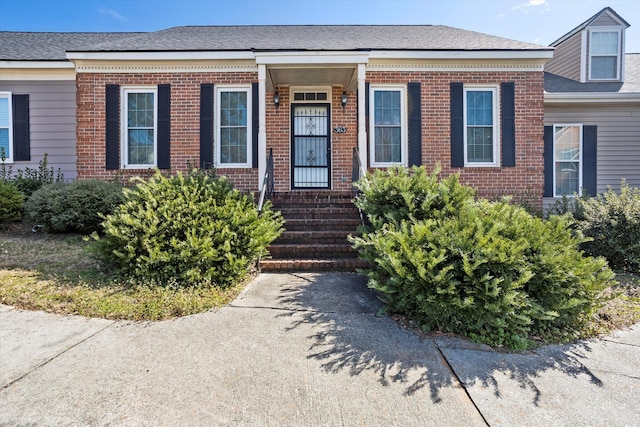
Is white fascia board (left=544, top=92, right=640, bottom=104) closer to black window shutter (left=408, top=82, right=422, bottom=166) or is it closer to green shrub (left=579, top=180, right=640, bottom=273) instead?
black window shutter (left=408, top=82, right=422, bottom=166)

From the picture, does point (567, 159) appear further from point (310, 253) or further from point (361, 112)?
point (310, 253)

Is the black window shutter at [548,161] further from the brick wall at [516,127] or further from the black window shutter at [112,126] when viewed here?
the black window shutter at [112,126]

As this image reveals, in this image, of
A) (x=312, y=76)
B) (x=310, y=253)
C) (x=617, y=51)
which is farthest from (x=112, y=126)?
(x=617, y=51)

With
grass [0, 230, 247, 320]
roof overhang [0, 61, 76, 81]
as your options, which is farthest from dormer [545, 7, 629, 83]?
roof overhang [0, 61, 76, 81]

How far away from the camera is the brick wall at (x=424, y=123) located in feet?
26.0

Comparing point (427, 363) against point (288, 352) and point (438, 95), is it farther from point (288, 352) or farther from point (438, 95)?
point (438, 95)

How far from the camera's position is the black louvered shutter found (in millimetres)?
8656

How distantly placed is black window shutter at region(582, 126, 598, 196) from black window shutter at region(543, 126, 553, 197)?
33.1 inches

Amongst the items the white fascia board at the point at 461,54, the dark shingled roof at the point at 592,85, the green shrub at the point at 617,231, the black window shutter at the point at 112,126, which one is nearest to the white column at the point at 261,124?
the white fascia board at the point at 461,54

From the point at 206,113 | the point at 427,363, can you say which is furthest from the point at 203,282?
the point at 206,113

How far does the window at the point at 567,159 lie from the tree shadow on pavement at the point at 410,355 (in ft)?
24.5

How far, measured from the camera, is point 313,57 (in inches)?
281

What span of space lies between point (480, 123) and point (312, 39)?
183 inches

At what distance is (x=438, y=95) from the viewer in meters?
8.00
